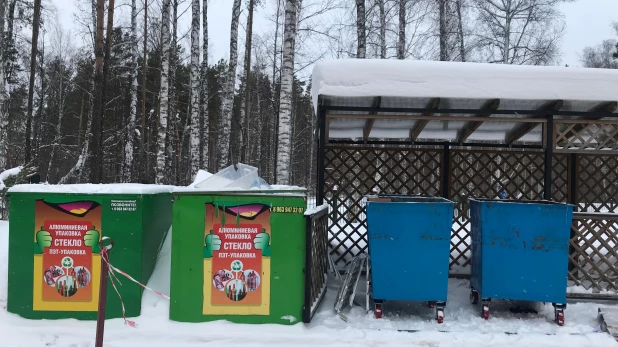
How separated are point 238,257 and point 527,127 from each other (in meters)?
4.76

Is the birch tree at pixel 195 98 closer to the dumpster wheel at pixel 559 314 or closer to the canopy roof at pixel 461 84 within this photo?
the canopy roof at pixel 461 84

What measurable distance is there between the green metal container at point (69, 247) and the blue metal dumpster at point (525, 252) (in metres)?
3.62

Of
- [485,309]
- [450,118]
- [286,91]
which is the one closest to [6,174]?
[286,91]

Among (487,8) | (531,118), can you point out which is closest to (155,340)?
(531,118)

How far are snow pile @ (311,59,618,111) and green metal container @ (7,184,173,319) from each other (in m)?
2.57

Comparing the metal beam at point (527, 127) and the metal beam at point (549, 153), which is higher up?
the metal beam at point (527, 127)

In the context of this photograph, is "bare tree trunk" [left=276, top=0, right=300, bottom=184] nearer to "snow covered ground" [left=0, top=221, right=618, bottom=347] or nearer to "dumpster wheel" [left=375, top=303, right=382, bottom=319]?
"snow covered ground" [left=0, top=221, right=618, bottom=347]

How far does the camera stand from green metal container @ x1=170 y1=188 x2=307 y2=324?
13.8 ft

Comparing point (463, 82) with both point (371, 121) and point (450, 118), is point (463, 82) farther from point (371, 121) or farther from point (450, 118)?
point (371, 121)

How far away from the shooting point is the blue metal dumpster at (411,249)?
14.9 ft

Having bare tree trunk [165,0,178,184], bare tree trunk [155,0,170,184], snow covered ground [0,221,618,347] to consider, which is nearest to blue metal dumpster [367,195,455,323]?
snow covered ground [0,221,618,347]

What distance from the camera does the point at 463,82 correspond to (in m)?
5.00

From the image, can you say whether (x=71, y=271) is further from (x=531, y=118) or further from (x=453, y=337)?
(x=531, y=118)

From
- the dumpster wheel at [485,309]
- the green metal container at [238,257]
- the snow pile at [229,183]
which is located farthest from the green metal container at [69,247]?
the dumpster wheel at [485,309]
